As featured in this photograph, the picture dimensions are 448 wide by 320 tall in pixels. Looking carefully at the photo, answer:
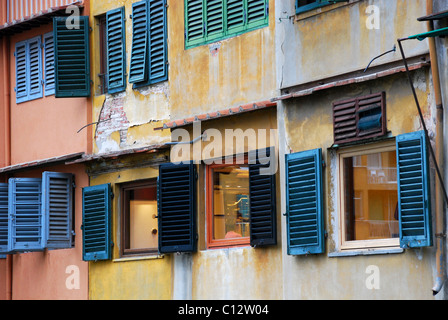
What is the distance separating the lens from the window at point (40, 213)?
61.3ft

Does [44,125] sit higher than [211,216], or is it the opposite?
[44,125]

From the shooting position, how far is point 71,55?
741 inches

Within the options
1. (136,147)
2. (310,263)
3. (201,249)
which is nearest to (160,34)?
(136,147)

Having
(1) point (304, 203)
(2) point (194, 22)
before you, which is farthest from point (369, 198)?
(2) point (194, 22)

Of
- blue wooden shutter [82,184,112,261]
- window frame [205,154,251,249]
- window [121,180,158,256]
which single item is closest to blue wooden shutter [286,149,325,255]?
window frame [205,154,251,249]

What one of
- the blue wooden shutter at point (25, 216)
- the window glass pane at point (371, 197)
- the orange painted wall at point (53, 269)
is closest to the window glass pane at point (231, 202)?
the window glass pane at point (371, 197)

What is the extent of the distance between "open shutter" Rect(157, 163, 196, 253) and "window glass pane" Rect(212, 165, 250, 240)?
0.32 metres

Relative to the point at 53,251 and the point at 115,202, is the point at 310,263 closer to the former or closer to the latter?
the point at 115,202

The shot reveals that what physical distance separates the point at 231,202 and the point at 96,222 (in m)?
2.83

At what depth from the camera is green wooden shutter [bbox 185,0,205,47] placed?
16453 mm

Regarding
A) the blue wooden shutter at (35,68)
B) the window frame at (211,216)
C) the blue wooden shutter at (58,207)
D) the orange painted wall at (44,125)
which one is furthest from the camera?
the blue wooden shutter at (35,68)

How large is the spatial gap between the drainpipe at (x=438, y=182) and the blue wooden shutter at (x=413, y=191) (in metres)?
0.11

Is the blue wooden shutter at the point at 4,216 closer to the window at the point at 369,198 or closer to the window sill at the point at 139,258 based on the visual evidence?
the window sill at the point at 139,258

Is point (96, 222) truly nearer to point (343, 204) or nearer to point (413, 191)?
point (343, 204)
